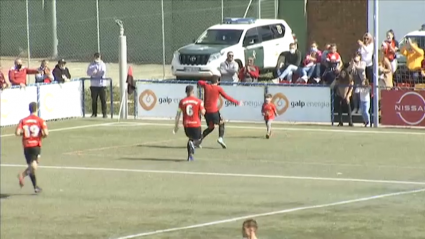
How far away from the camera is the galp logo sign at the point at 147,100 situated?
1212 inches

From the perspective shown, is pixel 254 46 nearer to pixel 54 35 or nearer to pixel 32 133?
pixel 54 35

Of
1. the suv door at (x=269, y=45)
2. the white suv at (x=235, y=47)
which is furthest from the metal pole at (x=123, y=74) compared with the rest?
the suv door at (x=269, y=45)

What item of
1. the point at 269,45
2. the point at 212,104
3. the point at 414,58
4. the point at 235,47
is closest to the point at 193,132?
the point at 212,104

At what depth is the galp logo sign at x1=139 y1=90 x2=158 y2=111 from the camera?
101 feet

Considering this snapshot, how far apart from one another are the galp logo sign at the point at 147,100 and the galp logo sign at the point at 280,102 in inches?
145

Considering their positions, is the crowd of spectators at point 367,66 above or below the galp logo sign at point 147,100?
above

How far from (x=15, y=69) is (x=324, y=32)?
52.5 ft

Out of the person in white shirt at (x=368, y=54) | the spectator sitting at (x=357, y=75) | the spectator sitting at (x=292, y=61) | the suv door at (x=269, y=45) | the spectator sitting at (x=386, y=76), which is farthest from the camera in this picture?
the suv door at (x=269, y=45)

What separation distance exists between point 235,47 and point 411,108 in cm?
1071

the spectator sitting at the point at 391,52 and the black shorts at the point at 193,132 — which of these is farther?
the spectator sitting at the point at 391,52

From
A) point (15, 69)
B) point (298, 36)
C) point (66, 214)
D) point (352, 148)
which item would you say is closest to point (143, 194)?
point (66, 214)

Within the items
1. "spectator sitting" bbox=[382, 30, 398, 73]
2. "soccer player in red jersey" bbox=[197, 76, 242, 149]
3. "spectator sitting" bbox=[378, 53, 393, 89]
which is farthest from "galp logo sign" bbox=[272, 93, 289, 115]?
"soccer player in red jersey" bbox=[197, 76, 242, 149]

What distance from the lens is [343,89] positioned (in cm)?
2838

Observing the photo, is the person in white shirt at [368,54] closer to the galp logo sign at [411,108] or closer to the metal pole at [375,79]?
the metal pole at [375,79]
